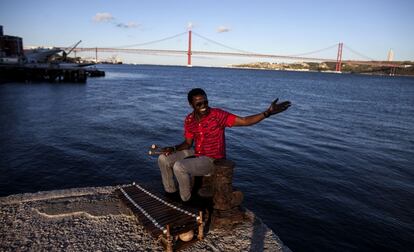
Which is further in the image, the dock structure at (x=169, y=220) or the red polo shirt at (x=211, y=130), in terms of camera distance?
the red polo shirt at (x=211, y=130)

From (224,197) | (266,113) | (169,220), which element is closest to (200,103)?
(266,113)

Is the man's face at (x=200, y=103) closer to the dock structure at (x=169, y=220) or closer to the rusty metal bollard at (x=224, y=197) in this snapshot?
the rusty metal bollard at (x=224, y=197)

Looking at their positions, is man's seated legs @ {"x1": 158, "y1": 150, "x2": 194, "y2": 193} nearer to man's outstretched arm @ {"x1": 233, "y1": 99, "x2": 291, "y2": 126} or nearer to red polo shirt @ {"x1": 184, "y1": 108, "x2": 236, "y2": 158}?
red polo shirt @ {"x1": 184, "y1": 108, "x2": 236, "y2": 158}

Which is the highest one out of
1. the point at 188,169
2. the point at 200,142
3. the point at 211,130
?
the point at 211,130

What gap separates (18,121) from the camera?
19.4 metres

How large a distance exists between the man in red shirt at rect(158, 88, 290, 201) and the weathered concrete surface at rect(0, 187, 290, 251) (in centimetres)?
99

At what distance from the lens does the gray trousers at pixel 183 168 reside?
5.04 metres

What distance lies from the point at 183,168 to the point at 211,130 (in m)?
0.84

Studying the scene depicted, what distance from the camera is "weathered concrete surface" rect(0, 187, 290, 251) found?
4.47 m

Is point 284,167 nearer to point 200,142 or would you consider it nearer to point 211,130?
point 200,142

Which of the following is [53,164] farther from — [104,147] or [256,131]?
[256,131]

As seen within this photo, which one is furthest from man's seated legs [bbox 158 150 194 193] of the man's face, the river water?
the man's face

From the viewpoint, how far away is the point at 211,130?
5.20 m

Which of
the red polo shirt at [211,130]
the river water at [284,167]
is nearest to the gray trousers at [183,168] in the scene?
the red polo shirt at [211,130]
